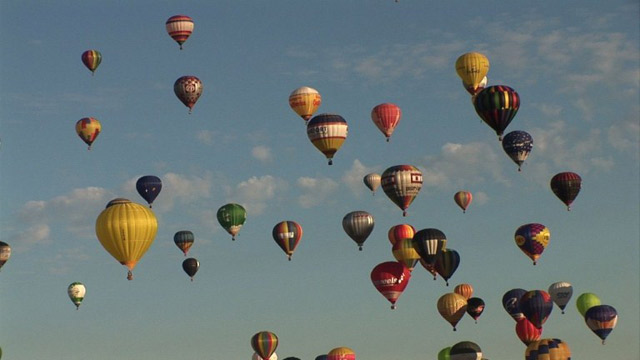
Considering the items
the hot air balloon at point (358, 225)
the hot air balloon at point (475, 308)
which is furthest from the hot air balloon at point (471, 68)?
the hot air balloon at point (475, 308)

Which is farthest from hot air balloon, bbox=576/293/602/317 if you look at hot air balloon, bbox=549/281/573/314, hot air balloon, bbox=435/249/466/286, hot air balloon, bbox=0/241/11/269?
hot air balloon, bbox=0/241/11/269

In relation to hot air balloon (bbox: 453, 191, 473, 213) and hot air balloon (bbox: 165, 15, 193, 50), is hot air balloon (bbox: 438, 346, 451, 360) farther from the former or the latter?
hot air balloon (bbox: 165, 15, 193, 50)

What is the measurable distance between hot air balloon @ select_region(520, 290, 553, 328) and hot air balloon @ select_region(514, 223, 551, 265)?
227cm

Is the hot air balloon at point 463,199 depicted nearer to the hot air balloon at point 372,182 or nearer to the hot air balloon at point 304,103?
the hot air balloon at point 372,182

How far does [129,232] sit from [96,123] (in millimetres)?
26904

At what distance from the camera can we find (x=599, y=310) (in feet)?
278

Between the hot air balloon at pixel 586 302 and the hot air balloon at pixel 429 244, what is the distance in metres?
14.0

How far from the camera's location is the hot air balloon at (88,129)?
93.9 meters

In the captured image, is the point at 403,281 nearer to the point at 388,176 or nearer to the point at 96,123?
the point at 388,176

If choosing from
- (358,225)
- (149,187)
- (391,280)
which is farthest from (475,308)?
(149,187)

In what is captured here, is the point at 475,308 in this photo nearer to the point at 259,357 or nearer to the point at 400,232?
the point at 400,232

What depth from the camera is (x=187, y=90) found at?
89.4m

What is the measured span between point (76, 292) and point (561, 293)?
126ft

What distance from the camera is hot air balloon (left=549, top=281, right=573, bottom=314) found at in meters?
87.6
